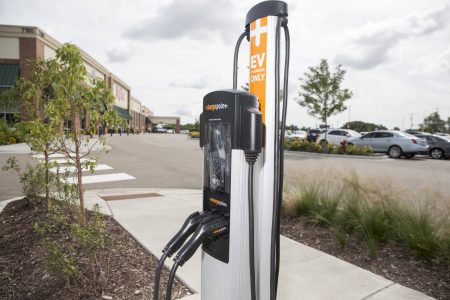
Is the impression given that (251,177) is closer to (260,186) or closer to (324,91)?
(260,186)

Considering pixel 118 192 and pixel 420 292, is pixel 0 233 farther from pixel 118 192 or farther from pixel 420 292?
pixel 420 292

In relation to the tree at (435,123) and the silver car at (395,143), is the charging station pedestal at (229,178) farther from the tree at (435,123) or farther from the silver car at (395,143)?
the tree at (435,123)

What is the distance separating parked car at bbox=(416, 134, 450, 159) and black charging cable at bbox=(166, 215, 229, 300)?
64.8 feet

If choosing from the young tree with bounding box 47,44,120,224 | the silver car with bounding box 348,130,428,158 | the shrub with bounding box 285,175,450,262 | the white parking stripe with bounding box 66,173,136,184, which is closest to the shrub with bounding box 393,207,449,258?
the shrub with bounding box 285,175,450,262

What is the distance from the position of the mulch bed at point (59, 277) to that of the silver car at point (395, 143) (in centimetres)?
1689

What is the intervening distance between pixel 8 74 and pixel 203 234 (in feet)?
102

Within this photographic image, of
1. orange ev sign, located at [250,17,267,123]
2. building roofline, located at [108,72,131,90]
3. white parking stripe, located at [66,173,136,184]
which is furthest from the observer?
building roofline, located at [108,72,131,90]

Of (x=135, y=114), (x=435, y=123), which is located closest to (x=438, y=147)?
(x=135, y=114)

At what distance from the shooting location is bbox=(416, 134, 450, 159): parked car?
17484 mm

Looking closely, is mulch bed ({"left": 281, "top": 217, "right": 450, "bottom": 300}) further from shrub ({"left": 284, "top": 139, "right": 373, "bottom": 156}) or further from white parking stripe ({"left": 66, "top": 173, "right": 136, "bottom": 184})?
shrub ({"left": 284, "top": 139, "right": 373, "bottom": 156})

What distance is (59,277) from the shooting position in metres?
2.64

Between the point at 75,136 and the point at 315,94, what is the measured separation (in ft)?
70.0

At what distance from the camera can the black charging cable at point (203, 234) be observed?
152 cm

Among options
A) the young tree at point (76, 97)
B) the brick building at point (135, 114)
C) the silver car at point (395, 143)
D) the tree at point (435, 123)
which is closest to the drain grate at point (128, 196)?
the young tree at point (76, 97)
